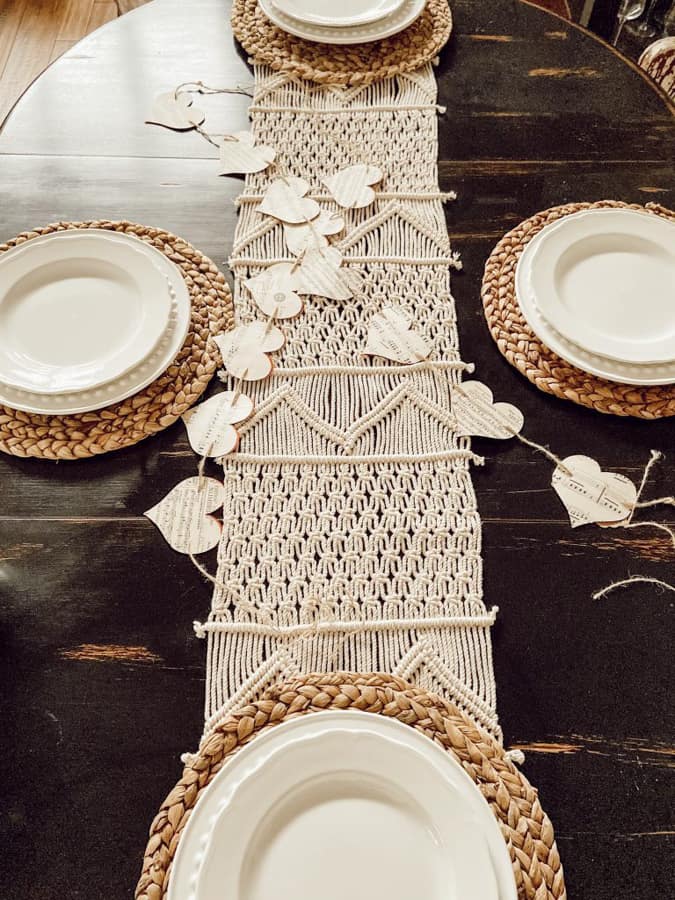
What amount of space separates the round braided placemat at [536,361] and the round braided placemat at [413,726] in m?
0.40

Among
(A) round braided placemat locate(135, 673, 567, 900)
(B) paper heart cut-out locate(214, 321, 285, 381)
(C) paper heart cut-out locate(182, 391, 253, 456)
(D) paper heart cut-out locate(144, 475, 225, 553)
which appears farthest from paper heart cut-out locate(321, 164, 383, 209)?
(A) round braided placemat locate(135, 673, 567, 900)

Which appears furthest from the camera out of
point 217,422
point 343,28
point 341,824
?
point 343,28

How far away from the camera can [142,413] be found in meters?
0.80

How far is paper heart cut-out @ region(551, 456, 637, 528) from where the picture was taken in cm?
75

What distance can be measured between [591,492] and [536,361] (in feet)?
0.58

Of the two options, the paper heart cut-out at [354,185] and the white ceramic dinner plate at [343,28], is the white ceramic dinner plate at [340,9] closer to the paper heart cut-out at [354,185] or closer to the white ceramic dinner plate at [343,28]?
the white ceramic dinner plate at [343,28]

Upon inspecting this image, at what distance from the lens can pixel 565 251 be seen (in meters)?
0.90

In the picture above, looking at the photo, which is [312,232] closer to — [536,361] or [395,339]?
[395,339]

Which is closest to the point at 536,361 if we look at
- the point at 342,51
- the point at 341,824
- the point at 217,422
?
the point at 217,422

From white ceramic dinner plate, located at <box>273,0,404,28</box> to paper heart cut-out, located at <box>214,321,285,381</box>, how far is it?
63 cm

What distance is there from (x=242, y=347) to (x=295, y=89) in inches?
21.7

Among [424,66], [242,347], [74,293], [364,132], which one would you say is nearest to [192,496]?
[242,347]

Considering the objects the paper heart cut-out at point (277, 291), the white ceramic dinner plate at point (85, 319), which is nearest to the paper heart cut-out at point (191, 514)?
the white ceramic dinner plate at point (85, 319)

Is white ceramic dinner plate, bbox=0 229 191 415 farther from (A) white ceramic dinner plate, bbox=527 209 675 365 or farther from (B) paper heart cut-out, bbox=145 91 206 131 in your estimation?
(A) white ceramic dinner plate, bbox=527 209 675 365
